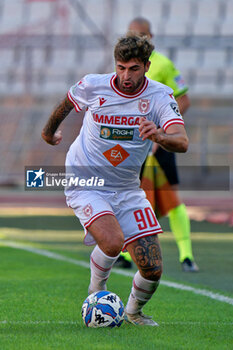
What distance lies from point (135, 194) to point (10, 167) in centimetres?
2159

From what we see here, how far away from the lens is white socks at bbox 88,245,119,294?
208 inches

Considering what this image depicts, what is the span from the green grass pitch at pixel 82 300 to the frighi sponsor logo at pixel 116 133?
47.4 inches

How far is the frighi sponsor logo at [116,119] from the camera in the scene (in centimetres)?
522

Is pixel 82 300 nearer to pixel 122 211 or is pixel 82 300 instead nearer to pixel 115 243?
pixel 122 211

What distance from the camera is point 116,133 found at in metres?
5.29

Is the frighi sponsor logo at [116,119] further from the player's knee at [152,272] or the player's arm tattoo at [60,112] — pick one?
the player's knee at [152,272]

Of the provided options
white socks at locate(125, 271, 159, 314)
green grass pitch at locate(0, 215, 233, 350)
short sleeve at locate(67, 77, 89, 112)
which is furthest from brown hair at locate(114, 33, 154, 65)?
green grass pitch at locate(0, 215, 233, 350)

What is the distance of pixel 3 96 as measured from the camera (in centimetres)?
A: 2794

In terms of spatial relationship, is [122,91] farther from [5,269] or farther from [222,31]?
[222,31]

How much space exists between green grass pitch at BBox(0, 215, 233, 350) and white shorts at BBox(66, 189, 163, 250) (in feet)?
1.98

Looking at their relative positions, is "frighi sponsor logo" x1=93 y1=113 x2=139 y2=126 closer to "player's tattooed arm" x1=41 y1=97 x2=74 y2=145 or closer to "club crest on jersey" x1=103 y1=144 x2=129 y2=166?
"club crest on jersey" x1=103 y1=144 x2=129 y2=166

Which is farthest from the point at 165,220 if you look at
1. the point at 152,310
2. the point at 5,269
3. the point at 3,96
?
the point at 3,96

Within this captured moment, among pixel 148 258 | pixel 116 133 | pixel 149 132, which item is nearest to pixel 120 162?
pixel 116 133

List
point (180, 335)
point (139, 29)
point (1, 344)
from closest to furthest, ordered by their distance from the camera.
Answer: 1. point (1, 344)
2. point (180, 335)
3. point (139, 29)
